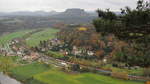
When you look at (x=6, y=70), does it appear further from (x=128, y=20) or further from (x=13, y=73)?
(x=128, y=20)

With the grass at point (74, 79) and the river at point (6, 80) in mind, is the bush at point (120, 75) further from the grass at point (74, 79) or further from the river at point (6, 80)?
the river at point (6, 80)

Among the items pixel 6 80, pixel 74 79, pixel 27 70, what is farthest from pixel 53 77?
pixel 6 80

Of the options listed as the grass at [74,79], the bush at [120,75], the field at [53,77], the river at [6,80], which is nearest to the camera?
the grass at [74,79]

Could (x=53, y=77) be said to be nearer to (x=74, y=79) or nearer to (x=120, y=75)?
(x=74, y=79)

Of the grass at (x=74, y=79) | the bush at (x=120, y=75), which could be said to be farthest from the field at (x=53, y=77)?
the bush at (x=120, y=75)

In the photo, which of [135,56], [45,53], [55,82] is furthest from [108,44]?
[135,56]

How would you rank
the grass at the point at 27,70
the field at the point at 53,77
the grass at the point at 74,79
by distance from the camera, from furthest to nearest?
the grass at the point at 27,70 < the field at the point at 53,77 < the grass at the point at 74,79
